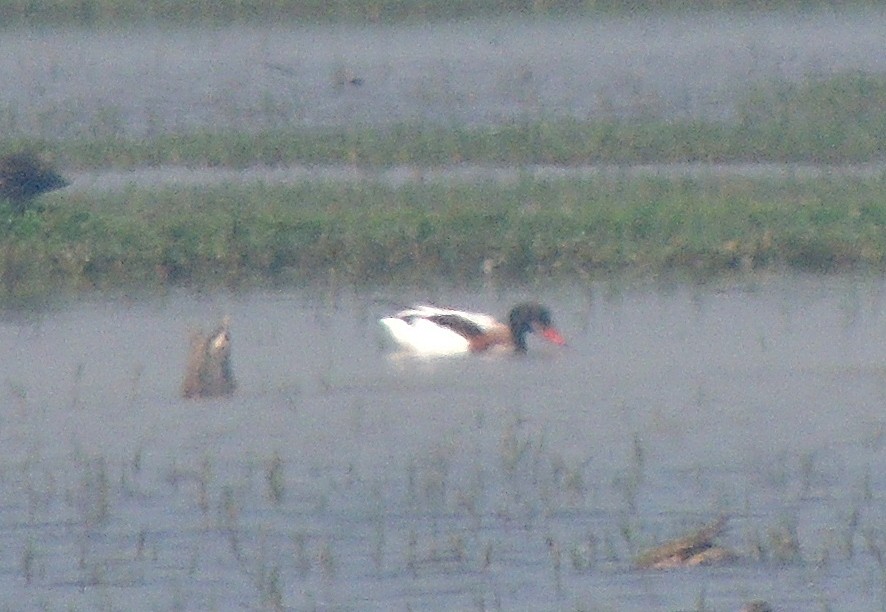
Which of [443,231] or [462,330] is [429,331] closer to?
[462,330]

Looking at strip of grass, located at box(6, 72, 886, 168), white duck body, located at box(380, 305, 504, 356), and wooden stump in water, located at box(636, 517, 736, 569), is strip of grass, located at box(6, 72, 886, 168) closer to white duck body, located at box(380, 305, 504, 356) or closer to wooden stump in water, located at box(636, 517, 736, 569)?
white duck body, located at box(380, 305, 504, 356)

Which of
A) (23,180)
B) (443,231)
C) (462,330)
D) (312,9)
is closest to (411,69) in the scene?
(312,9)

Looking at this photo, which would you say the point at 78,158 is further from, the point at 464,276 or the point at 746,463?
the point at 746,463

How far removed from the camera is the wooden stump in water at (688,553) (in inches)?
270

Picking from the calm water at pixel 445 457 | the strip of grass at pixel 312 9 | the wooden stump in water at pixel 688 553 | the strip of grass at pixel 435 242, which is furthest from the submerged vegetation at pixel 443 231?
the strip of grass at pixel 312 9

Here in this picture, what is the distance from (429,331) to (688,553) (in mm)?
4524

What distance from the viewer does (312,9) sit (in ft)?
102

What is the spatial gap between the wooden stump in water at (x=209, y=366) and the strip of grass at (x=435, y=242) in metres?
3.42

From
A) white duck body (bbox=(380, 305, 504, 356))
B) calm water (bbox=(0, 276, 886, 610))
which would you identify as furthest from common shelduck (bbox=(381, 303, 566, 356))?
calm water (bbox=(0, 276, 886, 610))

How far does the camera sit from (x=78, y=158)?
1875cm

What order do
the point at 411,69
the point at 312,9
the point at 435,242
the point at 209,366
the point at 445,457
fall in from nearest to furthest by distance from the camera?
the point at 445,457 → the point at 209,366 → the point at 435,242 → the point at 411,69 → the point at 312,9

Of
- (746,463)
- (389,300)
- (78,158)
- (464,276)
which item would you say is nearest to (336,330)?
(389,300)

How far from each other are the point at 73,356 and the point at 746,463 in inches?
154

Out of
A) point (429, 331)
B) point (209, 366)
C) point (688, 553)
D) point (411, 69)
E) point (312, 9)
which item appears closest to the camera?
point (688, 553)
